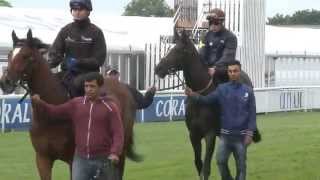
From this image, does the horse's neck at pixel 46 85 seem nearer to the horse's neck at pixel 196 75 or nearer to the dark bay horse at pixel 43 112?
the dark bay horse at pixel 43 112

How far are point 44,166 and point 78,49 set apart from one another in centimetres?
155

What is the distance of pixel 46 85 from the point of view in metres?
8.90

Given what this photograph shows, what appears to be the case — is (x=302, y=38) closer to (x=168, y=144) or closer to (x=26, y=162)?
(x=168, y=144)

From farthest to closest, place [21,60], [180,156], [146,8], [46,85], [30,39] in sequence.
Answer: [146,8]
[180,156]
[46,85]
[30,39]
[21,60]

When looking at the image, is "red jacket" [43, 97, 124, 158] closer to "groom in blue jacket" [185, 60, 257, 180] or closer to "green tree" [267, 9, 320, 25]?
"groom in blue jacket" [185, 60, 257, 180]

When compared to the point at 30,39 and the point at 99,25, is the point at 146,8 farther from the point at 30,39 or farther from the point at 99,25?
the point at 30,39

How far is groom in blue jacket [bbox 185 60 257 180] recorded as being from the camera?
10.0 metres

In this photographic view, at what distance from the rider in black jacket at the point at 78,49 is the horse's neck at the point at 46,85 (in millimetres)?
204

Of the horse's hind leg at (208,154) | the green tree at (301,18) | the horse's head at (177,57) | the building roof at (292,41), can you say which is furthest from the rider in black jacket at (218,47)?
the green tree at (301,18)

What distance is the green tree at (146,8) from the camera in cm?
11819

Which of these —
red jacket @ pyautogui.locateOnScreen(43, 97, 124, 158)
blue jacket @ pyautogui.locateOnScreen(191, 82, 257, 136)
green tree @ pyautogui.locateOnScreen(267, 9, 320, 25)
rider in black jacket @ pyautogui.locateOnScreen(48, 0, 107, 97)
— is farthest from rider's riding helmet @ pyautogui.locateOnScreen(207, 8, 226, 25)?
green tree @ pyautogui.locateOnScreen(267, 9, 320, 25)

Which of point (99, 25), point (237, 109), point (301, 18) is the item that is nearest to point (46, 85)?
point (237, 109)

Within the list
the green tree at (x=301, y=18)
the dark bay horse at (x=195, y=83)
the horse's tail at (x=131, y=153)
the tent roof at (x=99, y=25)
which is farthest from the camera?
the green tree at (x=301, y=18)

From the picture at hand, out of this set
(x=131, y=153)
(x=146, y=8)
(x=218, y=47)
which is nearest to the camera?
(x=131, y=153)
